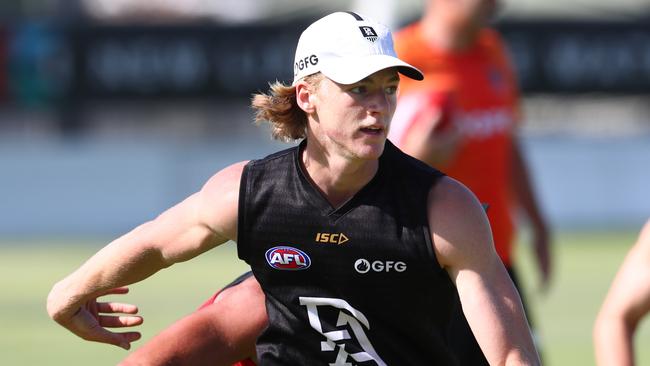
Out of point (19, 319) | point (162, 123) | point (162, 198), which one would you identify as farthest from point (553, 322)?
point (162, 123)

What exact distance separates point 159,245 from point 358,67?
106cm

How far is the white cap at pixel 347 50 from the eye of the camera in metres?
5.65

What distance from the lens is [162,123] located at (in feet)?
68.8

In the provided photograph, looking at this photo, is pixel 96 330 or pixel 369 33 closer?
pixel 369 33

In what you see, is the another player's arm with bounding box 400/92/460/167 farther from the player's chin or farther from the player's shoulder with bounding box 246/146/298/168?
the player's chin

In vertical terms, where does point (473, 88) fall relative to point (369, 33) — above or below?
below

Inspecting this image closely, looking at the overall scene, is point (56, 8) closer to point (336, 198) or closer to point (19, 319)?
point (19, 319)

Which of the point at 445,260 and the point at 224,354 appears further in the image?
the point at 224,354

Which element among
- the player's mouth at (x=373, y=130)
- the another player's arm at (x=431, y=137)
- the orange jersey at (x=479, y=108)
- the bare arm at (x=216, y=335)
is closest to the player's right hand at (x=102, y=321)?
the bare arm at (x=216, y=335)

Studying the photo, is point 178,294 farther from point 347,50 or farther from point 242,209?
point 347,50

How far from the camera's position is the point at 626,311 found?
18.1 ft

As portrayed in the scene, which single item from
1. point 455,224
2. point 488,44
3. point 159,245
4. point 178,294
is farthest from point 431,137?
point 178,294

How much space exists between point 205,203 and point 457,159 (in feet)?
9.68

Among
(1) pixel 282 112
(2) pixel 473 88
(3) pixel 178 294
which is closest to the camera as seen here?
(1) pixel 282 112
